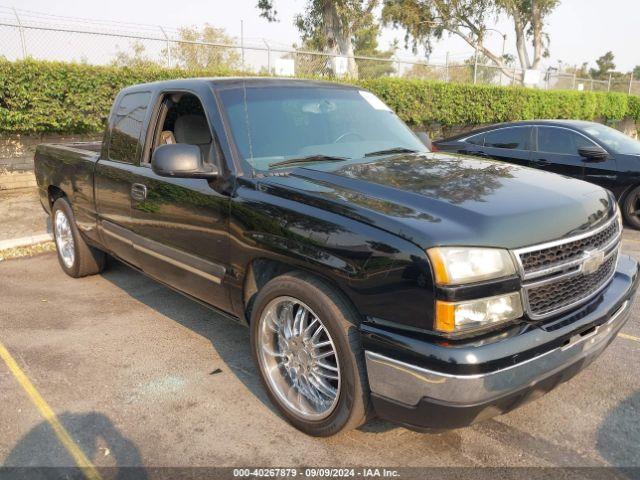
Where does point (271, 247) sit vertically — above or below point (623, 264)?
above

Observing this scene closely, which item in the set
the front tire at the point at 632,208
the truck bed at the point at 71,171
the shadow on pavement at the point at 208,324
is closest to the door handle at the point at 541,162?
the front tire at the point at 632,208

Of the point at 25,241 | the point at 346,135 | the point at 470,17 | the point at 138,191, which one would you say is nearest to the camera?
the point at 346,135

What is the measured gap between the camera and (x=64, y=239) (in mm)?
5668

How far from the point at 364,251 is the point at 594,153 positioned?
6.52 m

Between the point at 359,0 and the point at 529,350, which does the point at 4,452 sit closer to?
the point at 529,350

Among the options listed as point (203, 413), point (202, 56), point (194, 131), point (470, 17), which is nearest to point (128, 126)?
point (194, 131)

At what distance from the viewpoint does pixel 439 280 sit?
2.19 m

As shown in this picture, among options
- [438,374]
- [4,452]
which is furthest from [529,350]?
[4,452]

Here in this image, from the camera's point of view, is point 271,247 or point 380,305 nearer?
Answer: point 380,305

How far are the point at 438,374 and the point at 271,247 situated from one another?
1.10 metres

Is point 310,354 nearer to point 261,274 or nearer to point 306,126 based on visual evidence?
point 261,274

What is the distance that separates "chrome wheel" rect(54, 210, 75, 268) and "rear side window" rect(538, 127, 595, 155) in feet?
21.7

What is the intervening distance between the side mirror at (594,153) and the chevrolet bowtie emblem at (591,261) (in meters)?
5.57

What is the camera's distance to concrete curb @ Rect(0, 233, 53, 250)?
6562 mm
